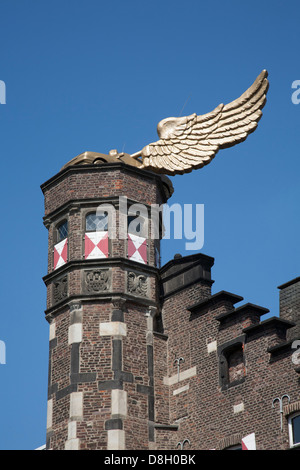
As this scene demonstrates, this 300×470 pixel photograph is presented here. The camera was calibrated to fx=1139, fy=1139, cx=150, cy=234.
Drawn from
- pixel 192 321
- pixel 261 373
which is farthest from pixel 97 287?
pixel 261 373

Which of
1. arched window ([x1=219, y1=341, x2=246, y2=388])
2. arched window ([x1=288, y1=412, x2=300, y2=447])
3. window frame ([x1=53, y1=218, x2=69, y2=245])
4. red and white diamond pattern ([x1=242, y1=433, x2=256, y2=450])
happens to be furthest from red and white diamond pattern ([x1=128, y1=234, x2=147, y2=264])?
arched window ([x1=288, y1=412, x2=300, y2=447])

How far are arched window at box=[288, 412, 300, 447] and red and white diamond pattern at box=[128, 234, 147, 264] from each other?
6.51 metres

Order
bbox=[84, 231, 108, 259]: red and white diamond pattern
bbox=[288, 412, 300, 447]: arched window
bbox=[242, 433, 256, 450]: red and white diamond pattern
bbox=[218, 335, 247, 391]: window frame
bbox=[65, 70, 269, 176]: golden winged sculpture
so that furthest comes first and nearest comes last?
bbox=[65, 70, 269, 176]: golden winged sculpture, bbox=[84, 231, 108, 259]: red and white diamond pattern, bbox=[218, 335, 247, 391]: window frame, bbox=[242, 433, 256, 450]: red and white diamond pattern, bbox=[288, 412, 300, 447]: arched window

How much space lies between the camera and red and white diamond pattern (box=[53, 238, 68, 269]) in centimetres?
3138

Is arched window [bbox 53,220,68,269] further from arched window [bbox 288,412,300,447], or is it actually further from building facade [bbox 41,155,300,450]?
arched window [bbox 288,412,300,447]

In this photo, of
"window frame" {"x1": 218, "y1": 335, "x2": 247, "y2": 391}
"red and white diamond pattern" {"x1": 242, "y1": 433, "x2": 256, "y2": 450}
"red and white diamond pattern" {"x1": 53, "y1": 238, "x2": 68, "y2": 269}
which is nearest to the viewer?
"red and white diamond pattern" {"x1": 242, "y1": 433, "x2": 256, "y2": 450}

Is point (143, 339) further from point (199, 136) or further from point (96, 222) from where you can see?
point (199, 136)

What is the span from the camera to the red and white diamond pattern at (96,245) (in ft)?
101

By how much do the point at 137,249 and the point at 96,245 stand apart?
1.18m

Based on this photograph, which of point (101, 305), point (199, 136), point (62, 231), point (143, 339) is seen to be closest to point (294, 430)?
point (143, 339)

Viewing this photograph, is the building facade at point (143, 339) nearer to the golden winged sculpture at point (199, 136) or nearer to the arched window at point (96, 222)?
the arched window at point (96, 222)

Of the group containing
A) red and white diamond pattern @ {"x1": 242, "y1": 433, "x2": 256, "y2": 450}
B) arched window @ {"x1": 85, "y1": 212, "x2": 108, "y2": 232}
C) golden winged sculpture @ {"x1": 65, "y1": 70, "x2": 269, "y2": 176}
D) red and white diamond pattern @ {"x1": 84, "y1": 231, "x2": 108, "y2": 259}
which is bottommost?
red and white diamond pattern @ {"x1": 242, "y1": 433, "x2": 256, "y2": 450}

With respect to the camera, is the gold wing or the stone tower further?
the gold wing

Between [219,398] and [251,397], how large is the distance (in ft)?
3.85
